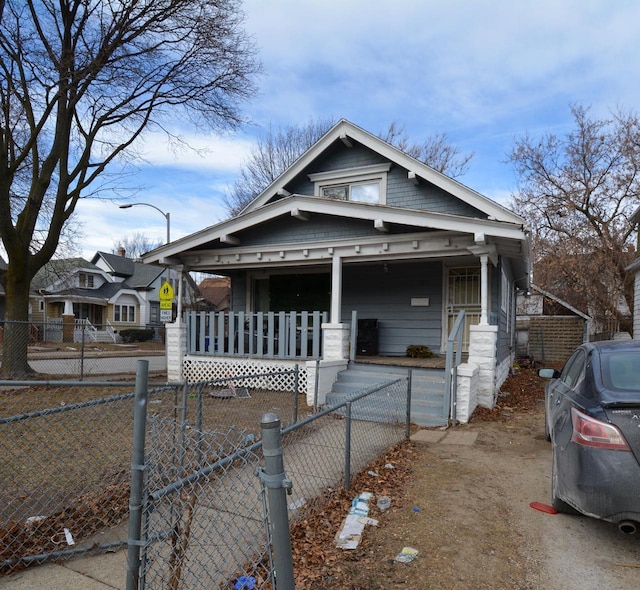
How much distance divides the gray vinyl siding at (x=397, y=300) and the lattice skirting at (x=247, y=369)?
257 centimetres

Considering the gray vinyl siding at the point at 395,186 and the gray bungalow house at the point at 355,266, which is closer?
the gray bungalow house at the point at 355,266

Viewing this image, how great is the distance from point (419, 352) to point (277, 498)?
9076mm

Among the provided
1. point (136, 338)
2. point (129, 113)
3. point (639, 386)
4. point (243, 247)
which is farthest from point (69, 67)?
point (136, 338)

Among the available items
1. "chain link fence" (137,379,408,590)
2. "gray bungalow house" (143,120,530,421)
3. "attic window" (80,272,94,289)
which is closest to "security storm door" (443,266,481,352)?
"gray bungalow house" (143,120,530,421)

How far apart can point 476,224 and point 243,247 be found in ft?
17.1

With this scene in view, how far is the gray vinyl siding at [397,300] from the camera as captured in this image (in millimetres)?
10734

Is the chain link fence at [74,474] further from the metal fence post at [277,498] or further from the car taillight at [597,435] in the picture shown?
the car taillight at [597,435]

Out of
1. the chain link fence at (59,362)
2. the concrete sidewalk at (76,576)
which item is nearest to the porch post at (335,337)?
the chain link fence at (59,362)

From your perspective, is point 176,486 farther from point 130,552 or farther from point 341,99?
point 341,99

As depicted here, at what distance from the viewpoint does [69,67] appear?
36.6 ft

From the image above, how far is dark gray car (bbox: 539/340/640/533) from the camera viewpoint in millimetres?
2930

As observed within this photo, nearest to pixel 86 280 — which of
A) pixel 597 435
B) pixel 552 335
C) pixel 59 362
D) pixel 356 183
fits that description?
pixel 59 362

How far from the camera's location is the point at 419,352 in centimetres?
1048

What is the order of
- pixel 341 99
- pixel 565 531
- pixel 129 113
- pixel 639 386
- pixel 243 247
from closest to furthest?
pixel 639 386 → pixel 565 531 → pixel 243 247 → pixel 129 113 → pixel 341 99
